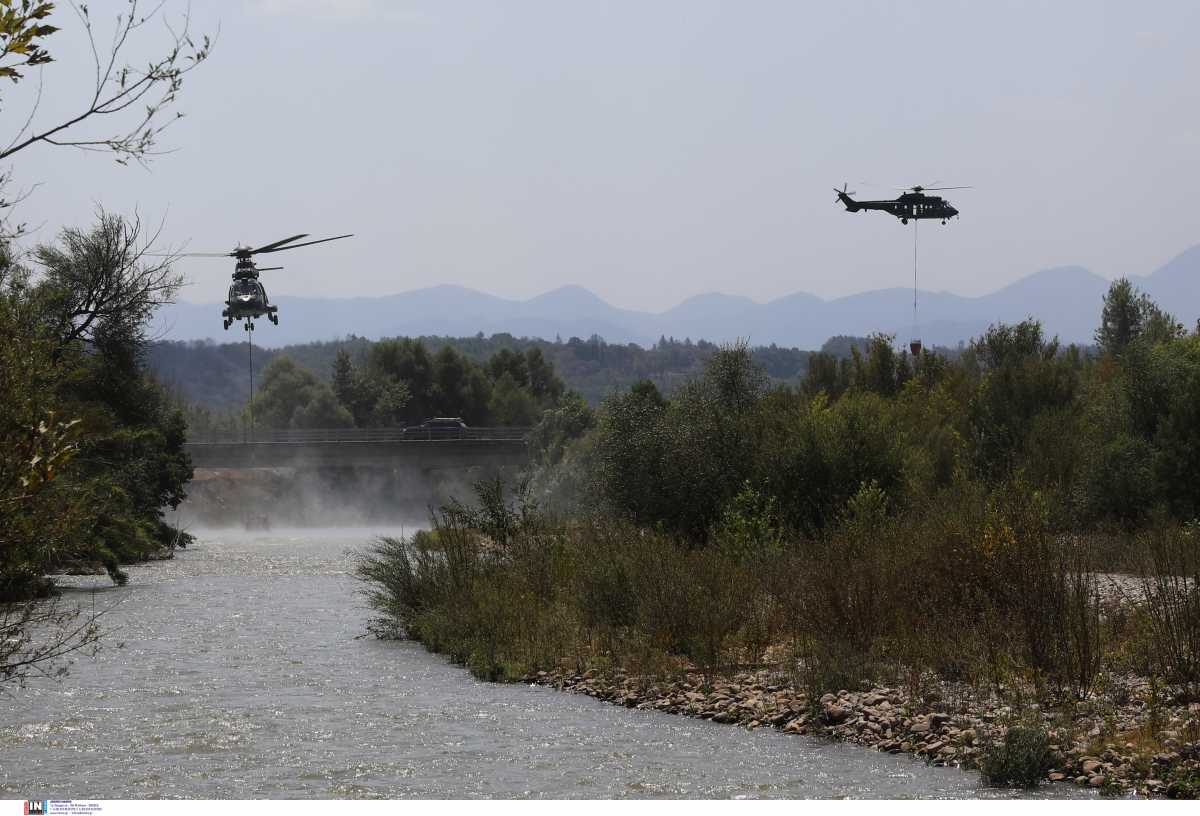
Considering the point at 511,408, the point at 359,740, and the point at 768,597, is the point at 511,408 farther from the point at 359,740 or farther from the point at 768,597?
the point at 359,740

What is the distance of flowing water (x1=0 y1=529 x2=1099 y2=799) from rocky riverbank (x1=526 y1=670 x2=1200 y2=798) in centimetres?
42

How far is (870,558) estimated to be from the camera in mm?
25719

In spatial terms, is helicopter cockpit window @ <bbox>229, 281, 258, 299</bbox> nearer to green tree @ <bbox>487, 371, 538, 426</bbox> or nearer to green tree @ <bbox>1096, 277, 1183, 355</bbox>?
green tree @ <bbox>1096, 277, 1183, 355</bbox>

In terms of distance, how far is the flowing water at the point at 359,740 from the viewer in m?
17.6

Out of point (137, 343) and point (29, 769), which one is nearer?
point (29, 769)

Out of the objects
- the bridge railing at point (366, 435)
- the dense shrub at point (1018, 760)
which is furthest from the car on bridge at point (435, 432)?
the dense shrub at point (1018, 760)

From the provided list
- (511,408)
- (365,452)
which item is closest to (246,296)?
(365,452)

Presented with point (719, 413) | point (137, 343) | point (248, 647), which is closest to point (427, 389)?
point (137, 343)

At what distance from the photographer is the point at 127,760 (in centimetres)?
1952

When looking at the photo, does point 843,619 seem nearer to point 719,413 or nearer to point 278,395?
point 719,413

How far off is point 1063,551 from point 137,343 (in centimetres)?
4710

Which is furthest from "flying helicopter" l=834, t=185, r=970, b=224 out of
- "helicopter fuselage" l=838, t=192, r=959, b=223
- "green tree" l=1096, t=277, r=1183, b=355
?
"green tree" l=1096, t=277, r=1183, b=355

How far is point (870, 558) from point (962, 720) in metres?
7.20

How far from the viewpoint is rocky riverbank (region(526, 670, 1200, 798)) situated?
52.3 ft
